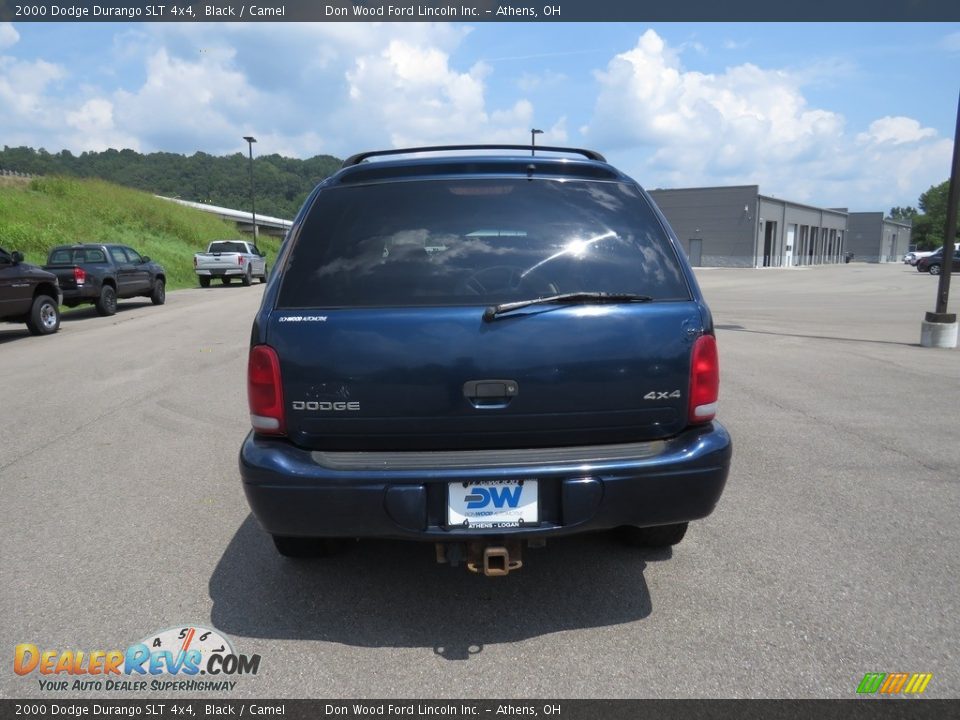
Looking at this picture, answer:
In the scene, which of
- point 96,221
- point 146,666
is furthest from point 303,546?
point 96,221

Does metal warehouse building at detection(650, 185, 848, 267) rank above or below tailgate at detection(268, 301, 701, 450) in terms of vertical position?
above

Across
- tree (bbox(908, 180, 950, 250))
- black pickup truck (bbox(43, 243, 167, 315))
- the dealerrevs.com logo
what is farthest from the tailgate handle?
tree (bbox(908, 180, 950, 250))

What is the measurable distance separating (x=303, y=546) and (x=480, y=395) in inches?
51.5

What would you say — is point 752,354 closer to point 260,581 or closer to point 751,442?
point 751,442

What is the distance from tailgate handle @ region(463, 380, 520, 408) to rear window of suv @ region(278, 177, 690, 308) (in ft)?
1.12

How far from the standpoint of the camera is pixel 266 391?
2801 millimetres

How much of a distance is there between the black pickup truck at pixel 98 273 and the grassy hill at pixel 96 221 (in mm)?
12124

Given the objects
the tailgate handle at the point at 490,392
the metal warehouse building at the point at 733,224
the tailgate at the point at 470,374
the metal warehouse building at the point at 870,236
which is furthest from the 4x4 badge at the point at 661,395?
the metal warehouse building at the point at 870,236

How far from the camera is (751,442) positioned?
224 inches

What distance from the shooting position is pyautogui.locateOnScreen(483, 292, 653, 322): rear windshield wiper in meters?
2.73

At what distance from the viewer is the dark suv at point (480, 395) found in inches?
106

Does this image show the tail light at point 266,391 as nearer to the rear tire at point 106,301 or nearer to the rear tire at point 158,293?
the rear tire at point 106,301

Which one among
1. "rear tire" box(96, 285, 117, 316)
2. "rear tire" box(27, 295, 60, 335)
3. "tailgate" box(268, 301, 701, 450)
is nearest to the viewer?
"tailgate" box(268, 301, 701, 450)

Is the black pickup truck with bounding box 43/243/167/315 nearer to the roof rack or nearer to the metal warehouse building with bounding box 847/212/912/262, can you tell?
the roof rack
